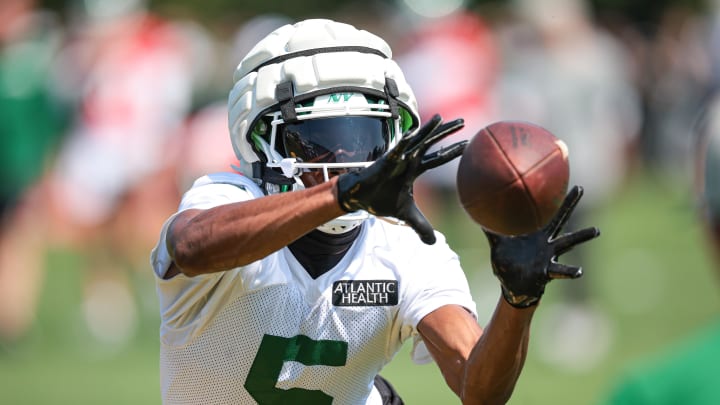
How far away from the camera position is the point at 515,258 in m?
3.16

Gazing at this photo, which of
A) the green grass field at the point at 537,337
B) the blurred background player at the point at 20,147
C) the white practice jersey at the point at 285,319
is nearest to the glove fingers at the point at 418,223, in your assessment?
the white practice jersey at the point at 285,319

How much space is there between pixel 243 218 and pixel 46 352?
5702mm

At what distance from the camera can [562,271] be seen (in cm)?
312

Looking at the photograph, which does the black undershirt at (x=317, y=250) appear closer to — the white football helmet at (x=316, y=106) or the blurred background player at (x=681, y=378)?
the white football helmet at (x=316, y=106)

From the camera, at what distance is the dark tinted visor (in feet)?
11.2

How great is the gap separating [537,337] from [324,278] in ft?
18.4

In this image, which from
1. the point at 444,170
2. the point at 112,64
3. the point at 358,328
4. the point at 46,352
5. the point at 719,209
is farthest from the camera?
the point at 444,170

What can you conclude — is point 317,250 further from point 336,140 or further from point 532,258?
point 532,258

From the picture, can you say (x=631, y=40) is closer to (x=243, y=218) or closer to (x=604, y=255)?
(x=604, y=255)

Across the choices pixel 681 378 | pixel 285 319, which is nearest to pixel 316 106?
pixel 285 319

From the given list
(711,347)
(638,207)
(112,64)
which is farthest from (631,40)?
(711,347)

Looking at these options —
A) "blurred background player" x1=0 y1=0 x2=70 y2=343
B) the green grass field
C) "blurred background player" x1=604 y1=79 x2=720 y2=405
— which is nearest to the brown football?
"blurred background player" x1=604 y1=79 x2=720 y2=405

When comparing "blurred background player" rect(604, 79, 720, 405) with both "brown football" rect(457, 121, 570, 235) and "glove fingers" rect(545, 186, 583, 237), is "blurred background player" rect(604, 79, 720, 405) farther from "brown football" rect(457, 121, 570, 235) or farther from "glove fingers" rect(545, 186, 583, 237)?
"glove fingers" rect(545, 186, 583, 237)

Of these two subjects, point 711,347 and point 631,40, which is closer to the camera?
point 711,347
